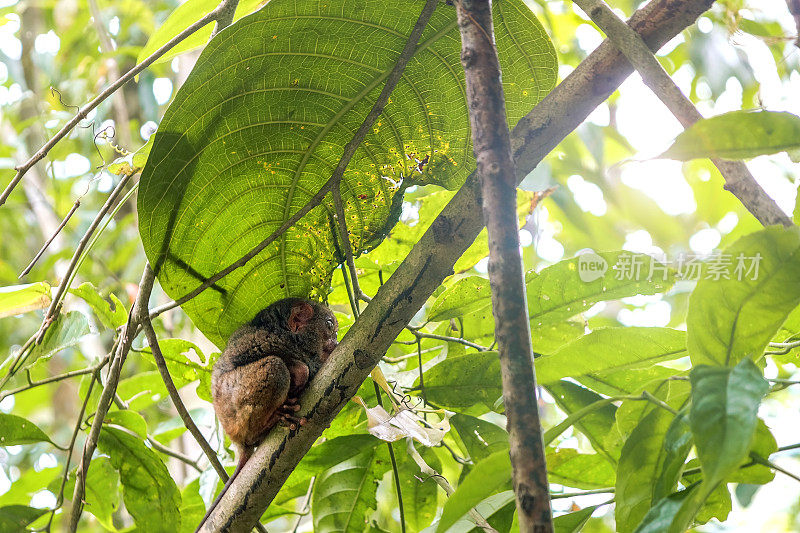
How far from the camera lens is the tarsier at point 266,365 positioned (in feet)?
5.17

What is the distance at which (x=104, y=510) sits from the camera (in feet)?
6.61

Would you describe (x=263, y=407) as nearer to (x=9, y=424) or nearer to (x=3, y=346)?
(x=9, y=424)

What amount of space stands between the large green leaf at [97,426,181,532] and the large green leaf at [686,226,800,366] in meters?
1.46

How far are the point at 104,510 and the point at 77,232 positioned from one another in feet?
8.00

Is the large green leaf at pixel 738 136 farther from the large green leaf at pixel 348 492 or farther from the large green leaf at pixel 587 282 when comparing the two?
the large green leaf at pixel 348 492

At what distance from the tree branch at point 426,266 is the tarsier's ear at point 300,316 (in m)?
0.43

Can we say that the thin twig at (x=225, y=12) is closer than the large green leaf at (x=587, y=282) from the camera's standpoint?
No

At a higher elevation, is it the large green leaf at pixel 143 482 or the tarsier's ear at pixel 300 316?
the tarsier's ear at pixel 300 316

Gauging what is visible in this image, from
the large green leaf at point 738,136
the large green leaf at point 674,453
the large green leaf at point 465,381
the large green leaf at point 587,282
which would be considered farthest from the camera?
the large green leaf at point 465,381

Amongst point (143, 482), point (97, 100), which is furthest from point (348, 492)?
point (97, 100)

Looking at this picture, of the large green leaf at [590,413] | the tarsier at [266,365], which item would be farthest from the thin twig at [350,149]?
the large green leaf at [590,413]

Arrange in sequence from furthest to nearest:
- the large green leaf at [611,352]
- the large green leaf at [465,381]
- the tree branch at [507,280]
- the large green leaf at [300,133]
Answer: the large green leaf at [465,381]
the large green leaf at [300,133]
the large green leaf at [611,352]
the tree branch at [507,280]

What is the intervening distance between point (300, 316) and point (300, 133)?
52cm

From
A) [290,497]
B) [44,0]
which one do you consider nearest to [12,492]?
[290,497]
